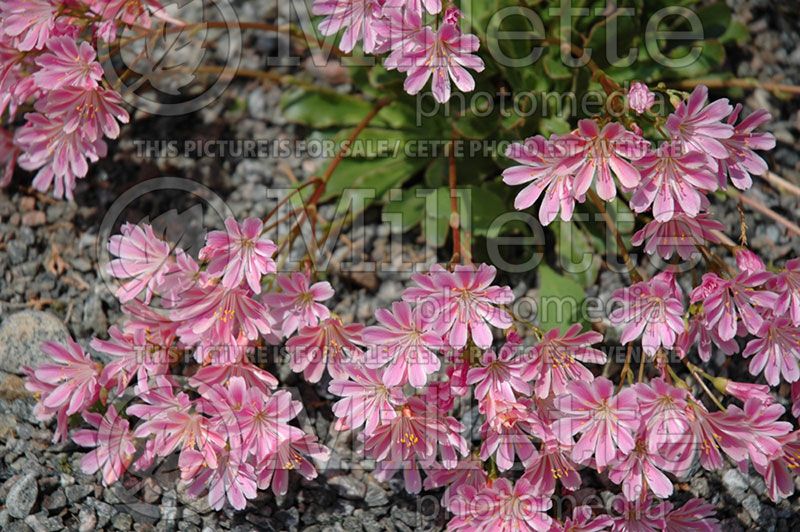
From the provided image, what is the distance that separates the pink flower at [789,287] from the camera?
2.19 meters

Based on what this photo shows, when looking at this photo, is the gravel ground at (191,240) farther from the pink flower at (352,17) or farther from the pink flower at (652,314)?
the pink flower at (352,17)

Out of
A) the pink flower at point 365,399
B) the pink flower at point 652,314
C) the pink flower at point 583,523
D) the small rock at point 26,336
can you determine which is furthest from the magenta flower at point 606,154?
the small rock at point 26,336

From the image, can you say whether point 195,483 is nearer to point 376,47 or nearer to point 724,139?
point 376,47

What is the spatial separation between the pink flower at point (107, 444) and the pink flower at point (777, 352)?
1704mm

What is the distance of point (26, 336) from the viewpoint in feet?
8.82

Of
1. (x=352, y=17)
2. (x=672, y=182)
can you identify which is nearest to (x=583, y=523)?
(x=672, y=182)

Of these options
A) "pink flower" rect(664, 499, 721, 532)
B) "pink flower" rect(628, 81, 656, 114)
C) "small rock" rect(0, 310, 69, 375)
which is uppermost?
"pink flower" rect(628, 81, 656, 114)

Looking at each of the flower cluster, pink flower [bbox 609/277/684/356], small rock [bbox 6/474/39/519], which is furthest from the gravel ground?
the flower cluster

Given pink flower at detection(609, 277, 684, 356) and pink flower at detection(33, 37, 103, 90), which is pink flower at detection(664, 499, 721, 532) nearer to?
pink flower at detection(609, 277, 684, 356)

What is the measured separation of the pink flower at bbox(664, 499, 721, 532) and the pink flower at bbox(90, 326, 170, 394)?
1.45 meters

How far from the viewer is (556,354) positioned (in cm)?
223

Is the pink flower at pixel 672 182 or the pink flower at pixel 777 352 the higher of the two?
the pink flower at pixel 672 182

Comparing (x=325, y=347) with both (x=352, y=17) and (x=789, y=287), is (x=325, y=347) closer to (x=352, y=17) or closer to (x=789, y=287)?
(x=352, y=17)

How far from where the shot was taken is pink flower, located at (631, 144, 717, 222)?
2107 millimetres
